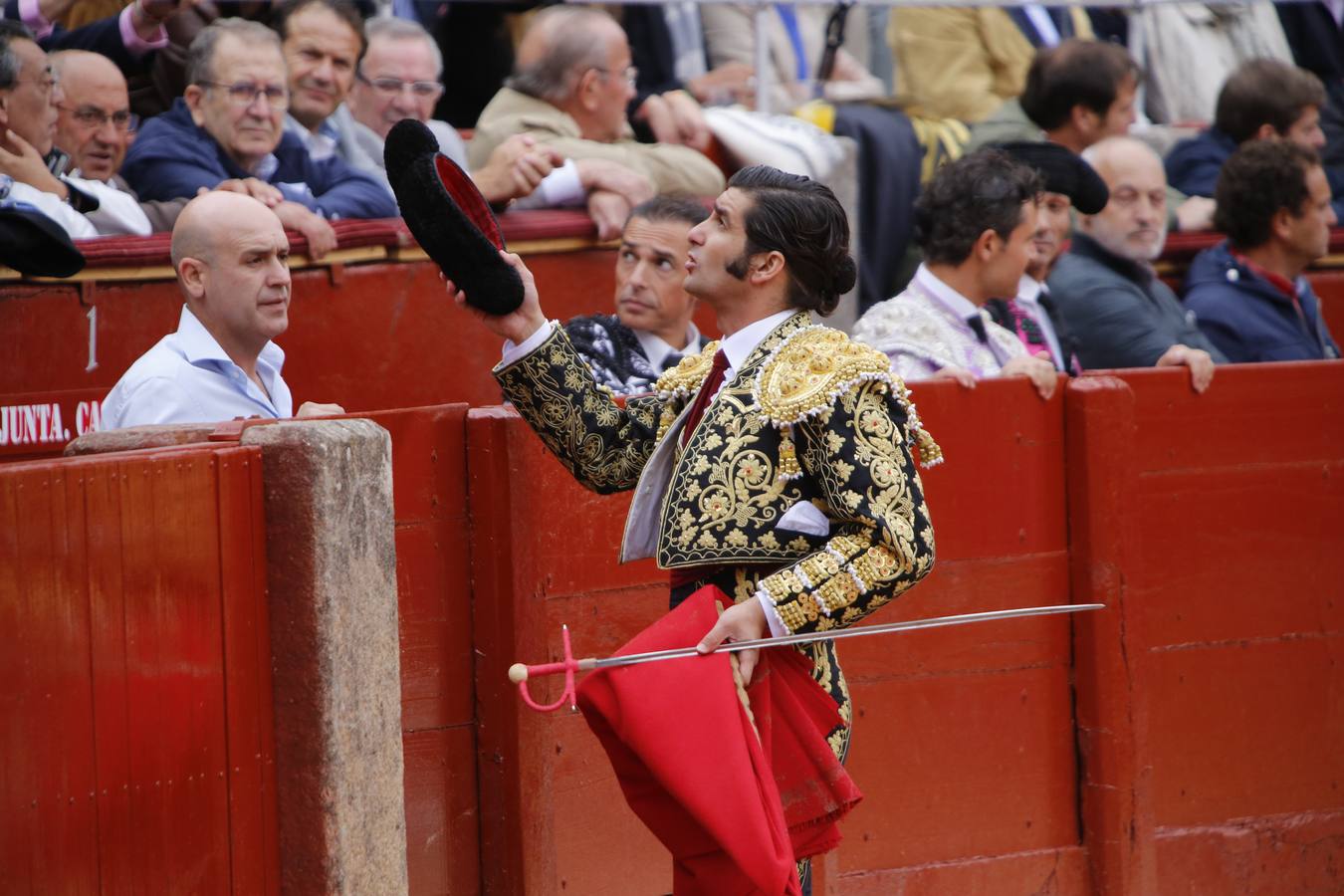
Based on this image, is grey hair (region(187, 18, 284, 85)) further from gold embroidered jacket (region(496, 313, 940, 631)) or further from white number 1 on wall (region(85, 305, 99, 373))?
gold embroidered jacket (region(496, 313, 940, 631))

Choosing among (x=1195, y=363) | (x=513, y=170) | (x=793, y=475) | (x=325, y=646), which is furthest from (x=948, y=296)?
(x=325, y=646)

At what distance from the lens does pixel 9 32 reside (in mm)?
4789

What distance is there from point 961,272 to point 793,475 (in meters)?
1.84

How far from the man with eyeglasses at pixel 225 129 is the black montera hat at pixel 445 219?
1.81 meters

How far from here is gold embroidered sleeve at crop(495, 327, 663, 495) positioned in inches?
141

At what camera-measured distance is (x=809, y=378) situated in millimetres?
3316

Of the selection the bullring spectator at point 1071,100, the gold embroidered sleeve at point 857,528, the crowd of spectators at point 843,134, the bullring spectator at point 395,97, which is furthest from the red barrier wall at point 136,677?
the bullring spectator at point 1071,100

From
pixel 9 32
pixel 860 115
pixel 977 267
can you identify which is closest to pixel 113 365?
pixel 9 32

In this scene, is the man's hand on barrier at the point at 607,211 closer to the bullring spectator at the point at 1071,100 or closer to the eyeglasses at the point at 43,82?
the bullring spectator at the point at 1071,100

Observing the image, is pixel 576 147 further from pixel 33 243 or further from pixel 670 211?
pixel 33 243

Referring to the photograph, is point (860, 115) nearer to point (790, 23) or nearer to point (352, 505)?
point (790, 23)

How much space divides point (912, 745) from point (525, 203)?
1970 mm

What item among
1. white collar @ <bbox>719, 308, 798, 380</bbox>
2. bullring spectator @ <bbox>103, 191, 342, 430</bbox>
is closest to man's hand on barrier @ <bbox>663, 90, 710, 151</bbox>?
bullring spectator @ <bbox>103, 191, 342, 430</bbox>

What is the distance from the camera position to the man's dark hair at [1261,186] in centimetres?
632
